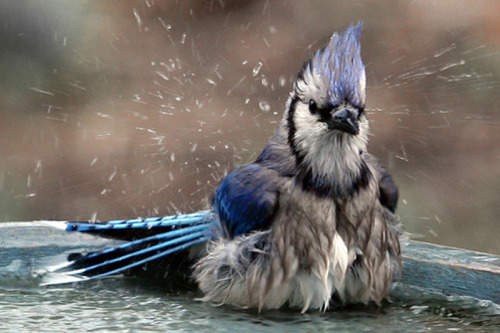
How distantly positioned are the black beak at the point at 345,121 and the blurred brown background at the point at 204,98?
2809 mm

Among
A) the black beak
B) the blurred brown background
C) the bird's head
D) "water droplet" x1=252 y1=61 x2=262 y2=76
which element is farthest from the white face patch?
"water droplet" x1=252 y1=61 x2=262 y2=76

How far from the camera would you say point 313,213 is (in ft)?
9.16

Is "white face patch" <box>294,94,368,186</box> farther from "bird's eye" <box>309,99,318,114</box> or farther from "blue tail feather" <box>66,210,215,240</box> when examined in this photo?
"blue tail feather" <box>66,210,215,240</box>

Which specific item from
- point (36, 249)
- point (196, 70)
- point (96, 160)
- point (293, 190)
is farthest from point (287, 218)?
point (196, 70)

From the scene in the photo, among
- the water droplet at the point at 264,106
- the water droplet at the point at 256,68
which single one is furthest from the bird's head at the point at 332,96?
the water droplet at the point at 256,68

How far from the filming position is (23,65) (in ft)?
20.0

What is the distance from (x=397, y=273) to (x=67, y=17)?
3928 mm

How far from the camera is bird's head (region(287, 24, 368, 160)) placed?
2719 mm

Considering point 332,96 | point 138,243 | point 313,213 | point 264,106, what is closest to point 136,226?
point 138,243

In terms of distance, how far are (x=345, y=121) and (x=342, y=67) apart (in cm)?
19

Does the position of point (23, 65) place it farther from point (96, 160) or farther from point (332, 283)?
point (332, 283)

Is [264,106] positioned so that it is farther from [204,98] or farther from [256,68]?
[204,98]

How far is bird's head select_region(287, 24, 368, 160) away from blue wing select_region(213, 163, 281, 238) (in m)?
0.16

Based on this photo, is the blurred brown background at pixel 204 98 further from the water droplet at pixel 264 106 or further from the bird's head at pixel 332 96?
the bird's head at pixel 332 96
